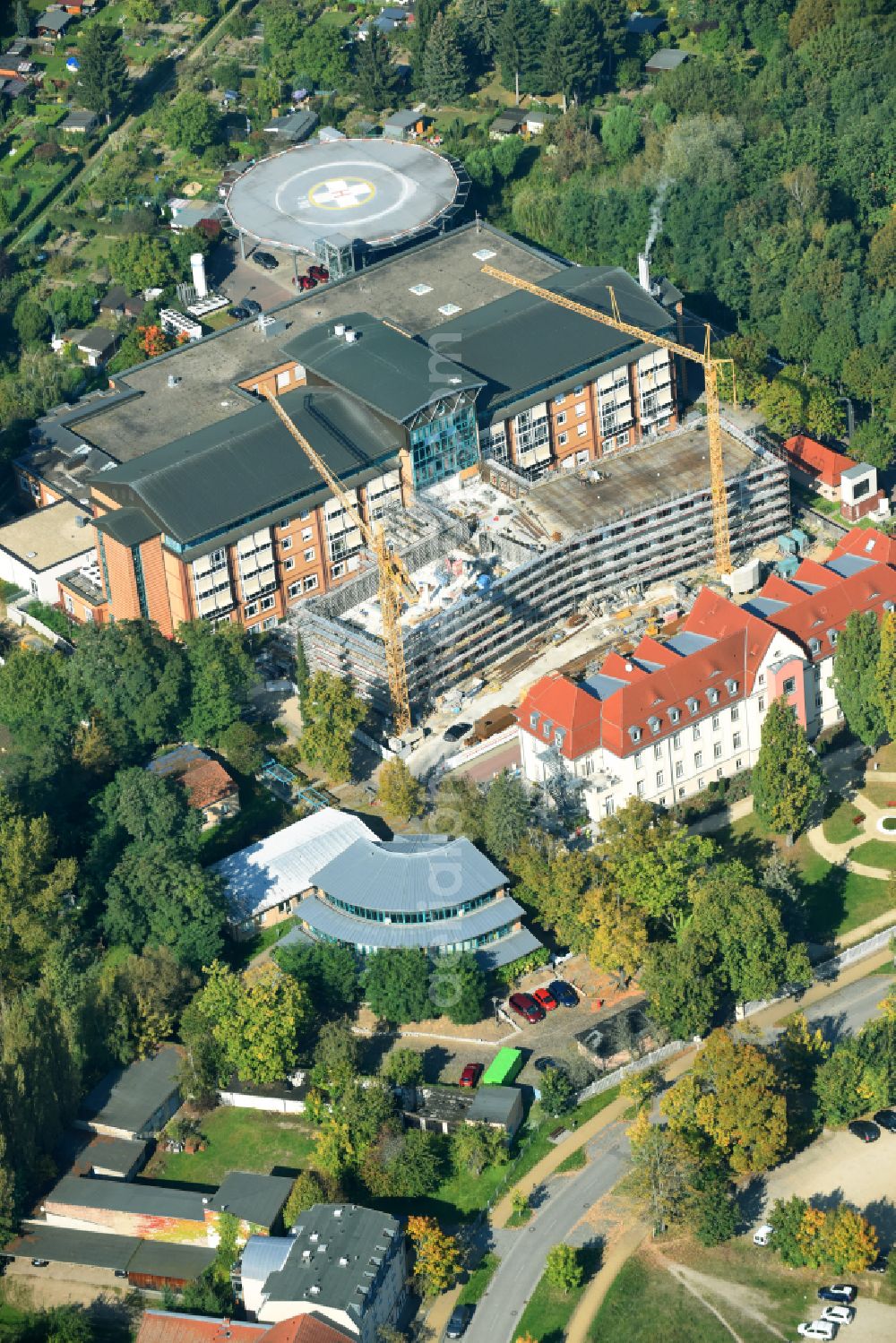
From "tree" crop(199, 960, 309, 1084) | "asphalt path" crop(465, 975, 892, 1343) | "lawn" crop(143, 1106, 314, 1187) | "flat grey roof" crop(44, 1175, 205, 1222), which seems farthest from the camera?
"tree" crop(199, 960, 309, 1084)

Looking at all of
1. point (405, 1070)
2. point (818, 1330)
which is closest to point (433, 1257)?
point (405, 1070)

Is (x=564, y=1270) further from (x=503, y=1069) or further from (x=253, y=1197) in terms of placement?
(x=253, y=1197)

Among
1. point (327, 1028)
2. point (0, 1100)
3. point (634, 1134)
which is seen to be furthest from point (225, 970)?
point (634, 1134)

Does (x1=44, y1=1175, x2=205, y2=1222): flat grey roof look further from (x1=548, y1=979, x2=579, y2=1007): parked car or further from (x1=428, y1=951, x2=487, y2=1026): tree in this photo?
(x1=548, y1=979, x2=579, y2=1007): parked car

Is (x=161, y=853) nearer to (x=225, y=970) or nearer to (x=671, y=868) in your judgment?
(x=225, y=970)

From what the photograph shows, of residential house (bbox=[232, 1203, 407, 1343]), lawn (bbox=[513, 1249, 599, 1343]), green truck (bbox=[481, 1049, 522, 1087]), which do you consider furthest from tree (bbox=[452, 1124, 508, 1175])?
lawn (bbox=[513, 1249, 599, 1343])

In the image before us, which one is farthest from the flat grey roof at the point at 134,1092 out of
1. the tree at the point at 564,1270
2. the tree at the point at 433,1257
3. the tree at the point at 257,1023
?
the tree at the point at 564,1270
